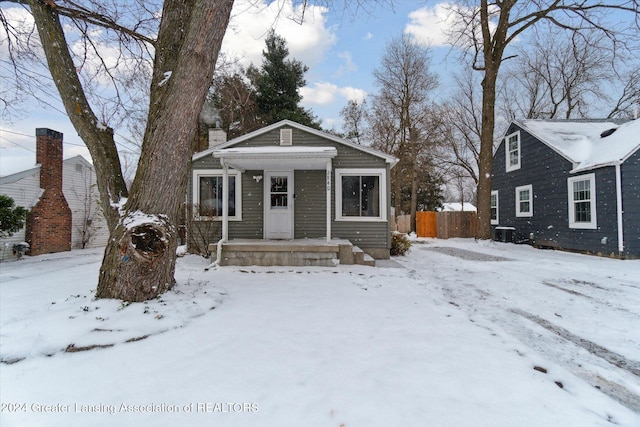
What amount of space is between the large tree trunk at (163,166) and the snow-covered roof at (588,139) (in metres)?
10.9

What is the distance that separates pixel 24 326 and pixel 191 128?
2.86m

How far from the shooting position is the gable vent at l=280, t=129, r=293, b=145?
8.84 m

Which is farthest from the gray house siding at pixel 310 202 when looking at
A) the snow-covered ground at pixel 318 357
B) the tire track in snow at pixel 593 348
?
the tire track in snow at pixel 593 348

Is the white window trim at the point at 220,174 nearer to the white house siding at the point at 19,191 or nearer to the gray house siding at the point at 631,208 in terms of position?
the white house siding at the point at 19,191

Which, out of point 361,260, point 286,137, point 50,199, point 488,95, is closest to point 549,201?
point 488,95

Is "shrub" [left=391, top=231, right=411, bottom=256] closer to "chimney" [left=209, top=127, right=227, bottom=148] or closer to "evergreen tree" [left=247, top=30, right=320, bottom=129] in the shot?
"chimney" [left=209, top=127, right=227, bottom=148]

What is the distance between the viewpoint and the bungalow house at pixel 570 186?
28.5 feet

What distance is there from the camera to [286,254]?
285 inches

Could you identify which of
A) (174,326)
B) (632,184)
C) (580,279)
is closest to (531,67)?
(632,184)

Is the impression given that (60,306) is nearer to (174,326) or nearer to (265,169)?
(174,326)

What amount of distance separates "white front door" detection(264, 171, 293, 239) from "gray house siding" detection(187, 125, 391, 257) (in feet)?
0.48

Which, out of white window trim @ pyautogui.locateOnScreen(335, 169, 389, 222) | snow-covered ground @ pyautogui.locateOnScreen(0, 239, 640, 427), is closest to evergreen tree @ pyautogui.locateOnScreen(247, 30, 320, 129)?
white window trim @ pyautogui.locateOnScreen(335, 169, 389, 222)

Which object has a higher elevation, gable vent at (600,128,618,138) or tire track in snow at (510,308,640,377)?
gable vent at (600,128,618,138)

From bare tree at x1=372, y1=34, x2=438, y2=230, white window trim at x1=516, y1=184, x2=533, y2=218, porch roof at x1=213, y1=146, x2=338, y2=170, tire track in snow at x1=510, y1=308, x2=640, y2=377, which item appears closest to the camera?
tire track in snow at x1=510, y1=308, x2=640, y2=377
